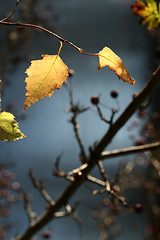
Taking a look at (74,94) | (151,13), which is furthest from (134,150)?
(74,94)

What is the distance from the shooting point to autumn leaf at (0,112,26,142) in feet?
0.60

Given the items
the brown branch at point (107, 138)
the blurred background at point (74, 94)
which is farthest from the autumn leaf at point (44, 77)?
the blurred background at point (74, 94)

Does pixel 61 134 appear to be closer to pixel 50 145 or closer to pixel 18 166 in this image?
pixel 50 145

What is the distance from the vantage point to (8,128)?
184mm

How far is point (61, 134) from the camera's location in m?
1.28

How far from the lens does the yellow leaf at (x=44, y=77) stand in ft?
0.59

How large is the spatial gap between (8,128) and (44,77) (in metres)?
0.04

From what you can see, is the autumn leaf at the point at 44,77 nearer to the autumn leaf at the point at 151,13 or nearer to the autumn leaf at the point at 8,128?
the autumn leaf at the point at 8,128

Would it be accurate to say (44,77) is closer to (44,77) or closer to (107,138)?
(44,77)

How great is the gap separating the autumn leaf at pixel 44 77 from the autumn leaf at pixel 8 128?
0.02 m

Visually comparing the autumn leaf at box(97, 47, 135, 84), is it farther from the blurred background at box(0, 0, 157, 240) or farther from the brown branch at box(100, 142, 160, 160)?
the blurred background at box(0, 0, 157, 240)

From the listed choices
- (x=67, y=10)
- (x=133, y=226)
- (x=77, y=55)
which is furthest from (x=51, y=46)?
(x=133, y=226)

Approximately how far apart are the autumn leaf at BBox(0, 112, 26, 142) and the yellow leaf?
0.07 feet

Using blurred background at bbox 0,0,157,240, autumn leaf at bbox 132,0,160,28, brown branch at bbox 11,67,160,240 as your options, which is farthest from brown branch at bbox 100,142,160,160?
blurred background at bbox 0,0,157,240
